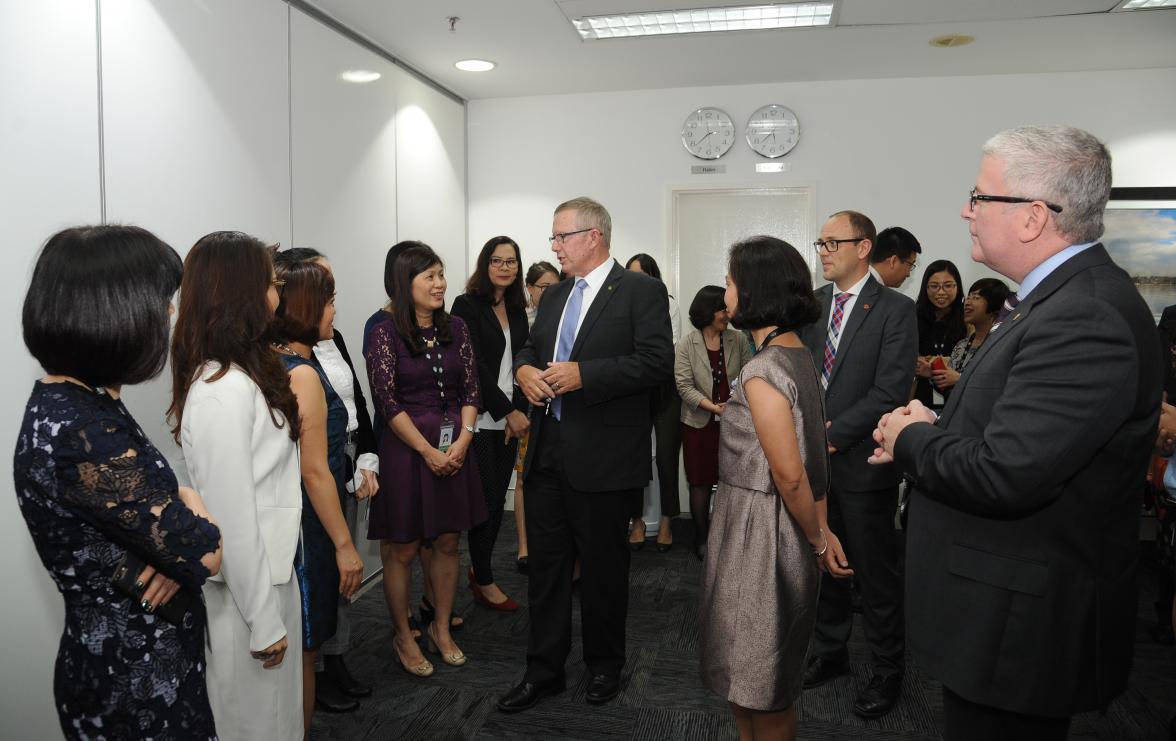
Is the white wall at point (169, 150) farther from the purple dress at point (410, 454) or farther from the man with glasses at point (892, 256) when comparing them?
the man with glasses at point (892, 256)

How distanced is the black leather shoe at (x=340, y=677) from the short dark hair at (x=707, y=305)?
2.67 meters

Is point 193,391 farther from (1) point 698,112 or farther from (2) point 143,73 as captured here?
(1) point 698,112

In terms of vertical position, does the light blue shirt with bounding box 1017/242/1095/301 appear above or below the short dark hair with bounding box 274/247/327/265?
below

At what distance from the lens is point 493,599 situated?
148 inches

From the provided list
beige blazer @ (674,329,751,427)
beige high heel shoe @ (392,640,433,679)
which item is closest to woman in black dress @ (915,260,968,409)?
beige blazer @ (674,329,751,427)

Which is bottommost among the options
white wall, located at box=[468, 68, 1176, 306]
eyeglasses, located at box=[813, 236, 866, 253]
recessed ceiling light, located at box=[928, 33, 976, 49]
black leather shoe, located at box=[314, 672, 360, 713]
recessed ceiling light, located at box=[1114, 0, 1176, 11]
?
black leather shoe, located at box=[314, 672, 360, 713]

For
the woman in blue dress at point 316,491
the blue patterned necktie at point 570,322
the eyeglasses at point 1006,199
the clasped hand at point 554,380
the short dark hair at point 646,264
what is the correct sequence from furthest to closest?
1. the short dark hair at point 646,264
2. the blue patterned necktie at point 570,322
3. the clasped hand at point 554,380
4. the woman in blue dress at point 316,491
5. the eyeglasses at point 1006,199

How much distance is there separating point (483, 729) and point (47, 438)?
1888 mm

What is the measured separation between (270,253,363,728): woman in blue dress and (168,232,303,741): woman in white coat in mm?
357

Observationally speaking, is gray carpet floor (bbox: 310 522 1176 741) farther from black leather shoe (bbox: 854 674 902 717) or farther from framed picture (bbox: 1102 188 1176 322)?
framed picture (bbox: 1102 188 1176 322)

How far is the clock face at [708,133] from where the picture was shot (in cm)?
548

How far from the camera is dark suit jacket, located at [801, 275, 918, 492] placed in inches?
107

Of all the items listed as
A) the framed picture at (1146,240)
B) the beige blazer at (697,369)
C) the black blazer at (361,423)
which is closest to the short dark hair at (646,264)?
the beige blazer at (697,369)

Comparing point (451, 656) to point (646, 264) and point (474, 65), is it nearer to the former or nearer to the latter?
point (646, 264)
